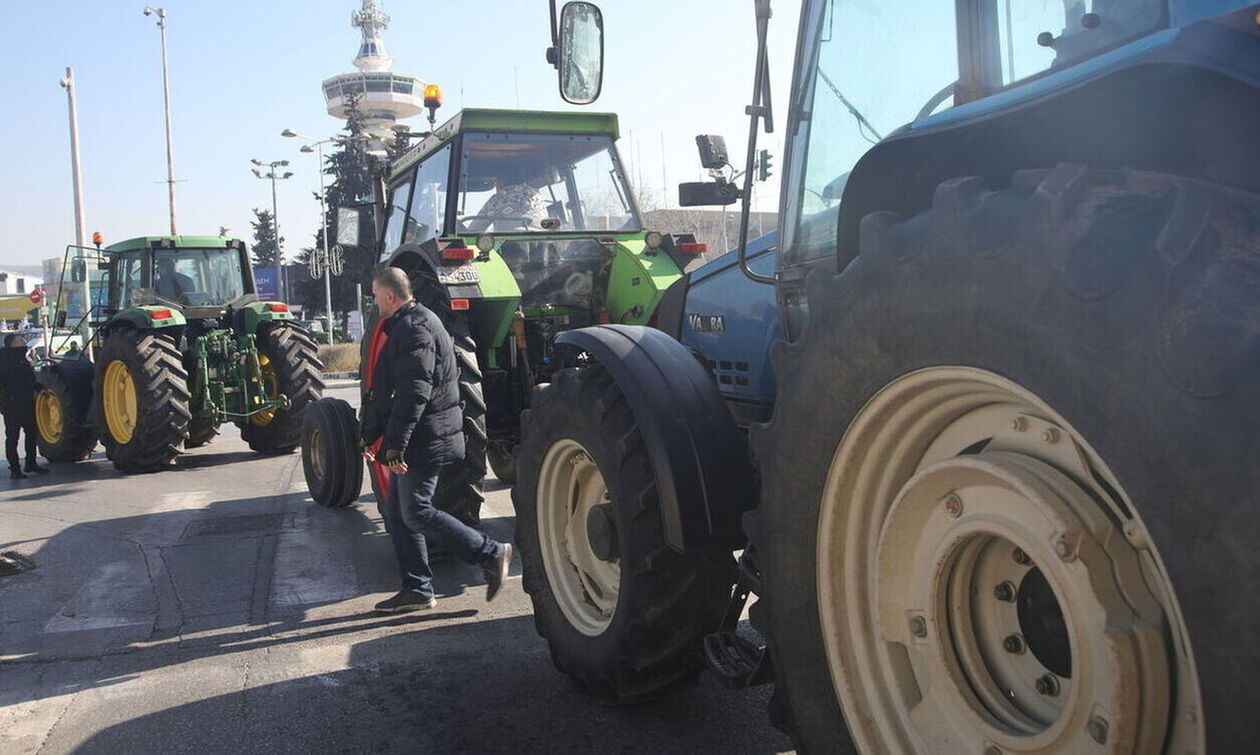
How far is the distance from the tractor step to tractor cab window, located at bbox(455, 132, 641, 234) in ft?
16.6

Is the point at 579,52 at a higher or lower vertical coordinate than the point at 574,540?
higher

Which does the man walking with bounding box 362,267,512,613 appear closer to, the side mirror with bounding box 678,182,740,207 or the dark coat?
the side mirror with bounding box 678,182,740,207

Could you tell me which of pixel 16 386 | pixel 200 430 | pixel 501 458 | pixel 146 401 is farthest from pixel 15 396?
pixel 501 458

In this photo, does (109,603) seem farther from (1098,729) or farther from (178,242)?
(178,242)

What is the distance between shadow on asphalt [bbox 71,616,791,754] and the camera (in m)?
3.63

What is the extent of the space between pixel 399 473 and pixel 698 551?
261 cm

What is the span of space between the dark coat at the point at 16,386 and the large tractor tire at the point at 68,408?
0.56 m

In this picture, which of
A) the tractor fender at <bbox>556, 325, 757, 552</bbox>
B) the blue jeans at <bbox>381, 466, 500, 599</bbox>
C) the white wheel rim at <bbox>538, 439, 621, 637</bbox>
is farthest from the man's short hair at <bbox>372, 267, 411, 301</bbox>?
the tractor fender at <bbox>556, 325, 757, 552</bbox>

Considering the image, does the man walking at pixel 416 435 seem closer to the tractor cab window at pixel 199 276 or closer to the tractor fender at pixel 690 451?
the tractor fender at pixel 690 451

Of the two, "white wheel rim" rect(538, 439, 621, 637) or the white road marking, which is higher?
"white wheel rim" rect(538, 439, 621, 637)

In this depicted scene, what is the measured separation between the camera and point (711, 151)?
4.45 meters

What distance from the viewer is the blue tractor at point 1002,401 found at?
142cm

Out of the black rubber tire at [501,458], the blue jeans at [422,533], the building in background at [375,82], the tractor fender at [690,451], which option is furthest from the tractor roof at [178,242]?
the building in background at [375,82]

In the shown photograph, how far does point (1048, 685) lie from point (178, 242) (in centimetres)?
1247
